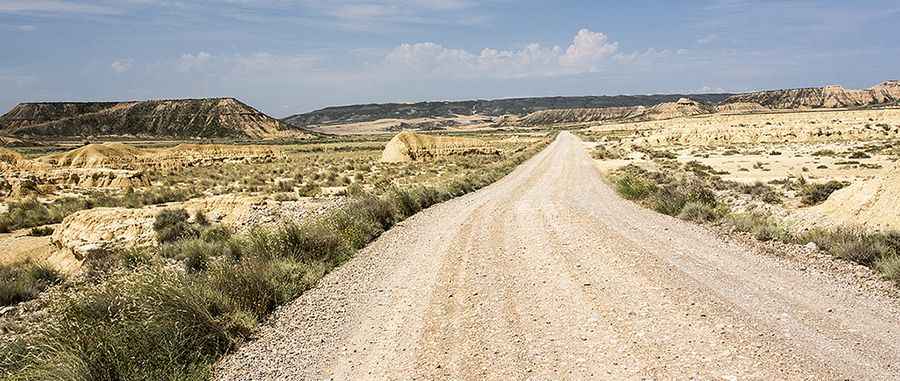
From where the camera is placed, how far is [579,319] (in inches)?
249

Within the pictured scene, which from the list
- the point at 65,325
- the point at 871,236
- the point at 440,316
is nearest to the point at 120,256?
the point at 65,325

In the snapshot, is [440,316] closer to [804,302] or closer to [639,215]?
[804,302]

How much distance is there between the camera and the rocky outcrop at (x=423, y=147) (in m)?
52.9

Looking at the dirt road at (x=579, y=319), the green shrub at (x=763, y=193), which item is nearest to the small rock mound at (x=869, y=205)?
the green shrub at (x=763, y=193)

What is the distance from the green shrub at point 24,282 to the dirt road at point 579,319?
7.44 m

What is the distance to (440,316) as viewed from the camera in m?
6.73

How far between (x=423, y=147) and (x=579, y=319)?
167 feet

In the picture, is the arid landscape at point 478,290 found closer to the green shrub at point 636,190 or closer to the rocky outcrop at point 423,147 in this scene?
the green shrub at point 636,190

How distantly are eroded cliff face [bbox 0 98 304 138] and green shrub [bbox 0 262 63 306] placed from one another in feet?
452

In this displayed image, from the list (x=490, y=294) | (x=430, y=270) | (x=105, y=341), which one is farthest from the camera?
(x=430, y=270)

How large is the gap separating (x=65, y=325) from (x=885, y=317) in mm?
9260

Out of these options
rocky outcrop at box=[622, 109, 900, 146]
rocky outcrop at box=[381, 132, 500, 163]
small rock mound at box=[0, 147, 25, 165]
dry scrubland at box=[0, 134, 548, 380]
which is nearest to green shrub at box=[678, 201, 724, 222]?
dry scrubland at box=[0, 134, 548, 380]

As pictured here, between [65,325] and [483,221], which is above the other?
[65,325]

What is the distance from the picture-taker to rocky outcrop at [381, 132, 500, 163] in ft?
173
